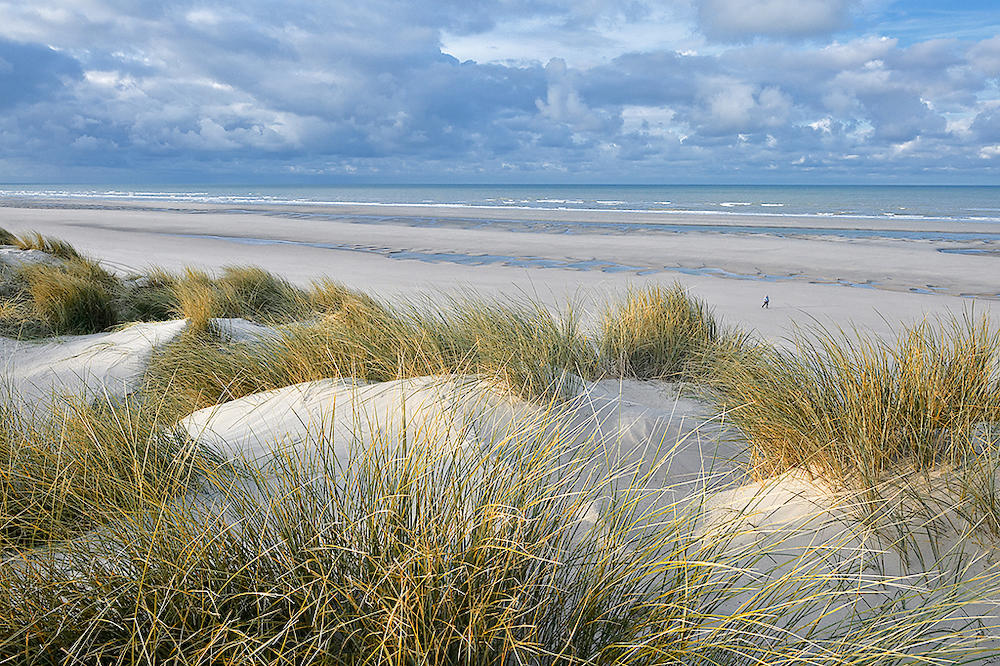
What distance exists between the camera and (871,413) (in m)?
2.55

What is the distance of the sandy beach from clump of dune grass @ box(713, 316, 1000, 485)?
6.21 feet

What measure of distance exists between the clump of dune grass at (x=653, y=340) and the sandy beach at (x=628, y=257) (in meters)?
0.74

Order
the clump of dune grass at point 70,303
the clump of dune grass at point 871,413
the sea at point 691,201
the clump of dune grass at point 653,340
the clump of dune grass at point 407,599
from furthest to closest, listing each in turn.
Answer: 1. the sea at point 691,201
2. the clump of dune grass at point 70,303
3. the clump of dune grass at point 653,340
4. the clump of dune grass at point 871,413
5. the clump of dune grass at point 407,599

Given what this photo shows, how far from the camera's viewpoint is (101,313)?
23.1 ft

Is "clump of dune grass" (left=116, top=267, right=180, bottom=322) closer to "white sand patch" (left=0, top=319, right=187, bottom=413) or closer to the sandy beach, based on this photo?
"white sand patch" (left=0, top=319, right=187, bottom=413)

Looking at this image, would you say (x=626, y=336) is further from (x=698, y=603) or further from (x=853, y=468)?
(x=698, y=603)

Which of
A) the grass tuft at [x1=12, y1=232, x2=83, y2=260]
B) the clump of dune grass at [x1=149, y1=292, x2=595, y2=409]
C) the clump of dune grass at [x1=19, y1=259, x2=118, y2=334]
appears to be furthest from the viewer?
the grass tuft at [x1=12, y1=232, x2=83, y2=260]

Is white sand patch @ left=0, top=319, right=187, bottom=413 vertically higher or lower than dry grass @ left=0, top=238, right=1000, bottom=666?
lower

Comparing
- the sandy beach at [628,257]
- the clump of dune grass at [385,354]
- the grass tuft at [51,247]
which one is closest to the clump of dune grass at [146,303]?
the sandy beach at [628,257]

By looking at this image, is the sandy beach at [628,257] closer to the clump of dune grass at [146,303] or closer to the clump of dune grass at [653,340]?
the clump of dune grass at [653,340]

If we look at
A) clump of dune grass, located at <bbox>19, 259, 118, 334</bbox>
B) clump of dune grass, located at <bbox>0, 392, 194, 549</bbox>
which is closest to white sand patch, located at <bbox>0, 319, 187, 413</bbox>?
clump of dune grass, located at <bbox>19, 259, 118, 334</bbox>

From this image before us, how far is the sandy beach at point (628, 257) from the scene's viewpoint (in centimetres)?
935

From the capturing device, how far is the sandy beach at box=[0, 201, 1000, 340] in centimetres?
935

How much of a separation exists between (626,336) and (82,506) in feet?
10.4
